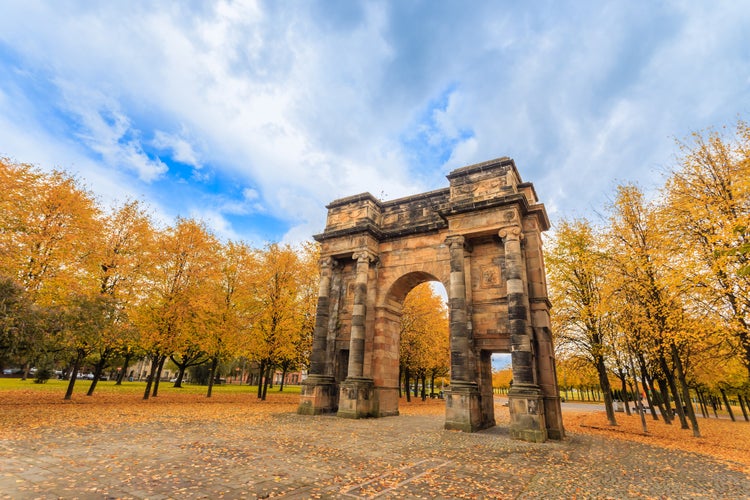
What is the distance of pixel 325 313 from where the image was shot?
2003 cm

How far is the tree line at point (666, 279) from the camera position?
41.1ft

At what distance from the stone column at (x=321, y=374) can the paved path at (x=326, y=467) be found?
552 centimetres

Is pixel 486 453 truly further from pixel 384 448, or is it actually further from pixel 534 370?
pixel 534 370

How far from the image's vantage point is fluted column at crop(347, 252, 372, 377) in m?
18.2

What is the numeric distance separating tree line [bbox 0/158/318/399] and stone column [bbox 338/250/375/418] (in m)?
8.24

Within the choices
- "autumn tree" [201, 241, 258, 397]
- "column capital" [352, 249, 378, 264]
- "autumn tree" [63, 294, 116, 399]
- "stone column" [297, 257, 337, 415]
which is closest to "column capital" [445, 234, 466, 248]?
"column capital" [352, 249, 378, 264]

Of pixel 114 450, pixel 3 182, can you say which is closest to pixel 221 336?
pixel 3 182

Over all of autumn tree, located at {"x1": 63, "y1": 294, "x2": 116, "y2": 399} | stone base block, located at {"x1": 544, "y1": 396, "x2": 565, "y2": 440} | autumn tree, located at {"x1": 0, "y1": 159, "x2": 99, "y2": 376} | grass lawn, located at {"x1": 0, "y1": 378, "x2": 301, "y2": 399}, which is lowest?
grass lawn, located at {"x1": 0, "y1": 378, "x2": 301, "y2": 399}

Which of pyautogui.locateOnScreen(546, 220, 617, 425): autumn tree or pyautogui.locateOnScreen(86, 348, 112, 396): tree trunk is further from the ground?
pyautogui.locateOnScreen(546, 220, 617, 425): autumn tree

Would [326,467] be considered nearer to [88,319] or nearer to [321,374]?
[321,374]

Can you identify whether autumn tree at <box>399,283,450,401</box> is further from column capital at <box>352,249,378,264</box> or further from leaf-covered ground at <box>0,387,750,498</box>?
leaf-covered ground at <box>0,387,750,498</box>

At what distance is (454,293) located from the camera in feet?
53.8

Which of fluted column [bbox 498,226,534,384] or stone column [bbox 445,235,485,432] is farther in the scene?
stone column [bbox 445,235,485,432]

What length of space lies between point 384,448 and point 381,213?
14.4 metres
